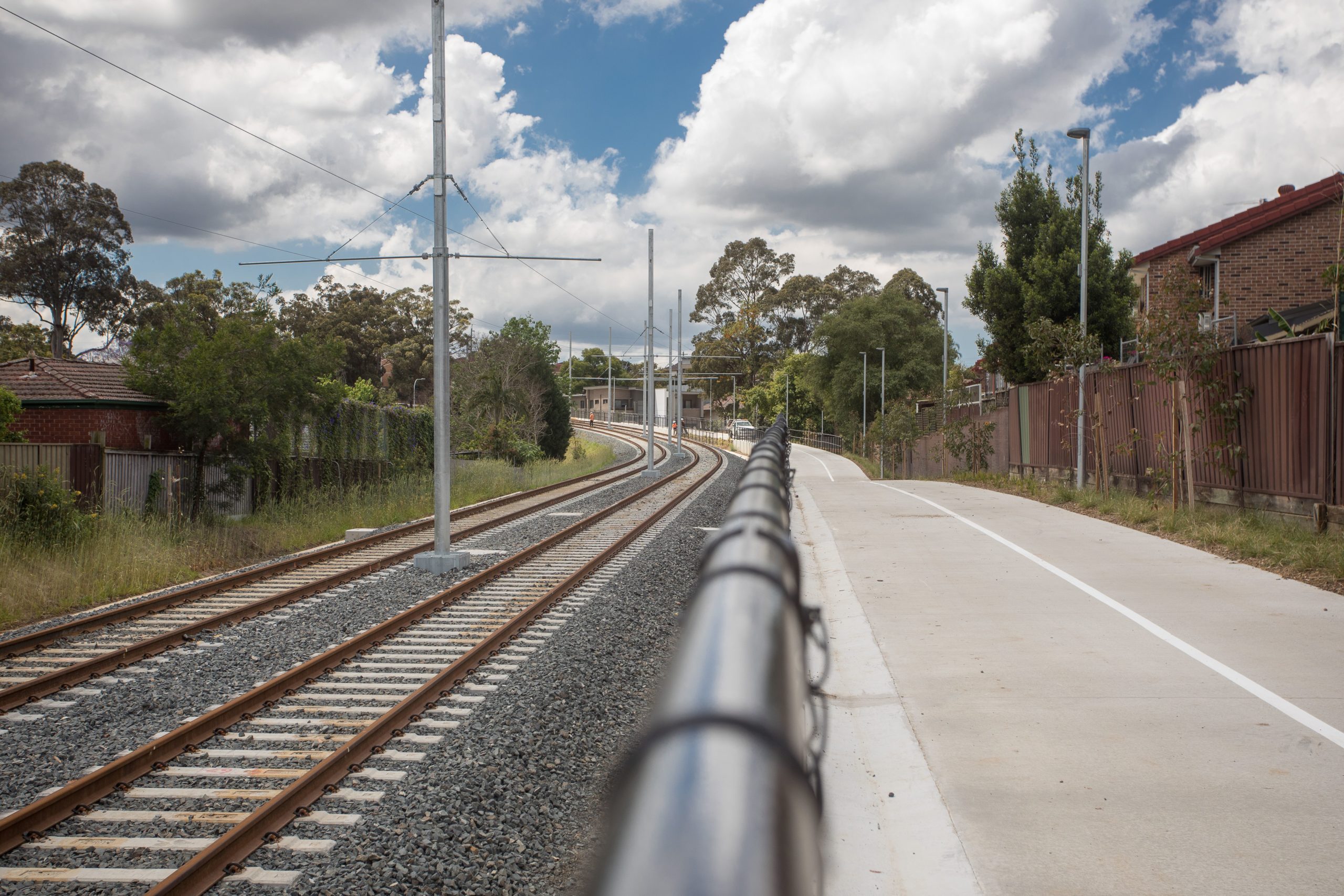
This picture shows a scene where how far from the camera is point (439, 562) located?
13219 mm

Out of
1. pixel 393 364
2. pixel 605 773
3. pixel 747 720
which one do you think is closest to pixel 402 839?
pixel 605 773

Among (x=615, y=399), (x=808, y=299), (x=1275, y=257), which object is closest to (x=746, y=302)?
(x=808, y=299)

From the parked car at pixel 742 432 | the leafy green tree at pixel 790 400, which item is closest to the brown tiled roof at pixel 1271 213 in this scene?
the parked car at pixel 742 432

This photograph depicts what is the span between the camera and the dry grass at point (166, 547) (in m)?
11.4

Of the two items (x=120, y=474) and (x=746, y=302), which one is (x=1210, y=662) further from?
(x=746, y=302)

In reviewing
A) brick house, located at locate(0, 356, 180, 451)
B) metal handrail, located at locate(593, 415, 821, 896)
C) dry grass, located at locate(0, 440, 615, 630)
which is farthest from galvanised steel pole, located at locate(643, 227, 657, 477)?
metal handrail, located at locate(593, 415, 821, 896)

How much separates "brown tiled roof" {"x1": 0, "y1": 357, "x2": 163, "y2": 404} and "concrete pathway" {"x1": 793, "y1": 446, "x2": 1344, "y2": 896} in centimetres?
1576

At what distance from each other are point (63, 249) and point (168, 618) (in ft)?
136

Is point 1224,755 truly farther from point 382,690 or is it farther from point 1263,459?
point 1263,459

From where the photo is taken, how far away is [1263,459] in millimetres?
13383

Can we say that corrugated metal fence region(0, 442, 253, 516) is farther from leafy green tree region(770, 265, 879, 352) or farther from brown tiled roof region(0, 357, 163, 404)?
leafy green tree region(770, 265, 879, 352)

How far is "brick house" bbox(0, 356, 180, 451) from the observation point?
19.6m

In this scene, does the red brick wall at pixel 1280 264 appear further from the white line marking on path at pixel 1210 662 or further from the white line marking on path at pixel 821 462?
the white line marking on path at pixel 1210 662

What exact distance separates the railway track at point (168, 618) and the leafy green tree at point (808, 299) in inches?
3015
